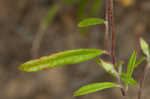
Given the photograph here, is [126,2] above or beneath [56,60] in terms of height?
beneath

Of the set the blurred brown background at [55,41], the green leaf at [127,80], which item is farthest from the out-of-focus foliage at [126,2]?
the green leaf at [127,80]

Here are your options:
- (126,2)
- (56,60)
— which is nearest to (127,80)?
(56,60)

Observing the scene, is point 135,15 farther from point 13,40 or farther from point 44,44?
point 13,40

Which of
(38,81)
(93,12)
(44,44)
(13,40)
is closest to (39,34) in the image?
(44,44)

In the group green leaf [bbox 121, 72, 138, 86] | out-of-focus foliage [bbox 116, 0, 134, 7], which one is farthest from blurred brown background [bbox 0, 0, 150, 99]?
green leaf [bbox 121, 72, 138, 86]

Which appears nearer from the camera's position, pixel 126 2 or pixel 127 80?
pixel 127 80

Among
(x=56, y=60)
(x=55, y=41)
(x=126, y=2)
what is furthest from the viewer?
(x=55, y=41)

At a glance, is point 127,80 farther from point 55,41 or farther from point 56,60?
point 55,41
